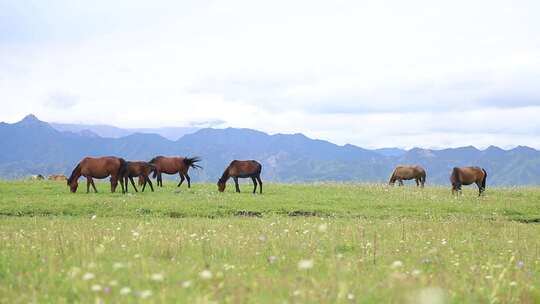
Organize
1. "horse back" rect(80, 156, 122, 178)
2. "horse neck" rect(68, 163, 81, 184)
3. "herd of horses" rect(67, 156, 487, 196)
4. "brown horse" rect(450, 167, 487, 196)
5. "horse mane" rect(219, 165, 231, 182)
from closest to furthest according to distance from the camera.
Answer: "horse neck" rect(68, 163, 81, 184)
"herd of horses" rect(67, 156, 487, 196)
"horse back" rect(80, 156, 122, 178)
"horse mane" rect(219, 165, 231, 182)
"brown horse" rect(450, 167, 487, 196)

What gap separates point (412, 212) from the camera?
26.2 metres

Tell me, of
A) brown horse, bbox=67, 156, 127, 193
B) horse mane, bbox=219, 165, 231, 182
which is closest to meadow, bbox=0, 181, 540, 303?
brown horse, bbox=67, 156, 127, 193

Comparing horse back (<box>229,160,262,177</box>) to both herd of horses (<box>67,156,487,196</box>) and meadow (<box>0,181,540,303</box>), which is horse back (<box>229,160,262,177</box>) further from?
meadow (<box>0,181,540,303</box>)

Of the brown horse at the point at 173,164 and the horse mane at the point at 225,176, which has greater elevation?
the brown horse at the point at 173,164

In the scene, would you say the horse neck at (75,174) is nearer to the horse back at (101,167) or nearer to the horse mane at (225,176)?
the horse back at (101,167)

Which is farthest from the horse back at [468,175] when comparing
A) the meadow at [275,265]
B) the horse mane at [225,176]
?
the meadow at [275,265]

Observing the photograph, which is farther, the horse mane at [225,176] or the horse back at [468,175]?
the horse back at [468,175]

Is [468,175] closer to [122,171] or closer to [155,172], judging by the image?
[155,172]

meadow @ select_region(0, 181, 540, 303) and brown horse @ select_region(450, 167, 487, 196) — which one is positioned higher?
brown horse @ select_region(450, 167, 487, 196)

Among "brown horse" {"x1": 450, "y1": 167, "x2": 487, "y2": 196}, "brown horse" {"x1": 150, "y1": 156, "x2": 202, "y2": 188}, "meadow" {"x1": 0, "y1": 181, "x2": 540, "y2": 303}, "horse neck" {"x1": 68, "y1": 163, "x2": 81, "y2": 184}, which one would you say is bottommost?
"meadow" {"x1": 0, "y1": 181, "x2": 540, "y2": 303}

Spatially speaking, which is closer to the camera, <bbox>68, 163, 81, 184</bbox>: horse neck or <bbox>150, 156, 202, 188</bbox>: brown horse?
<bbox>68, 163, 81, 184</bbox>: horse neck

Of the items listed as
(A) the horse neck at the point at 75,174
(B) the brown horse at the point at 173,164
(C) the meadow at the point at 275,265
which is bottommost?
(C) the meadow at the point at 275,265

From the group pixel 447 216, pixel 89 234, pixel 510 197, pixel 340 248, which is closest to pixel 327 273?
pixel 340 248

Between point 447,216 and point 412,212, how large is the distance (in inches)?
73.3
